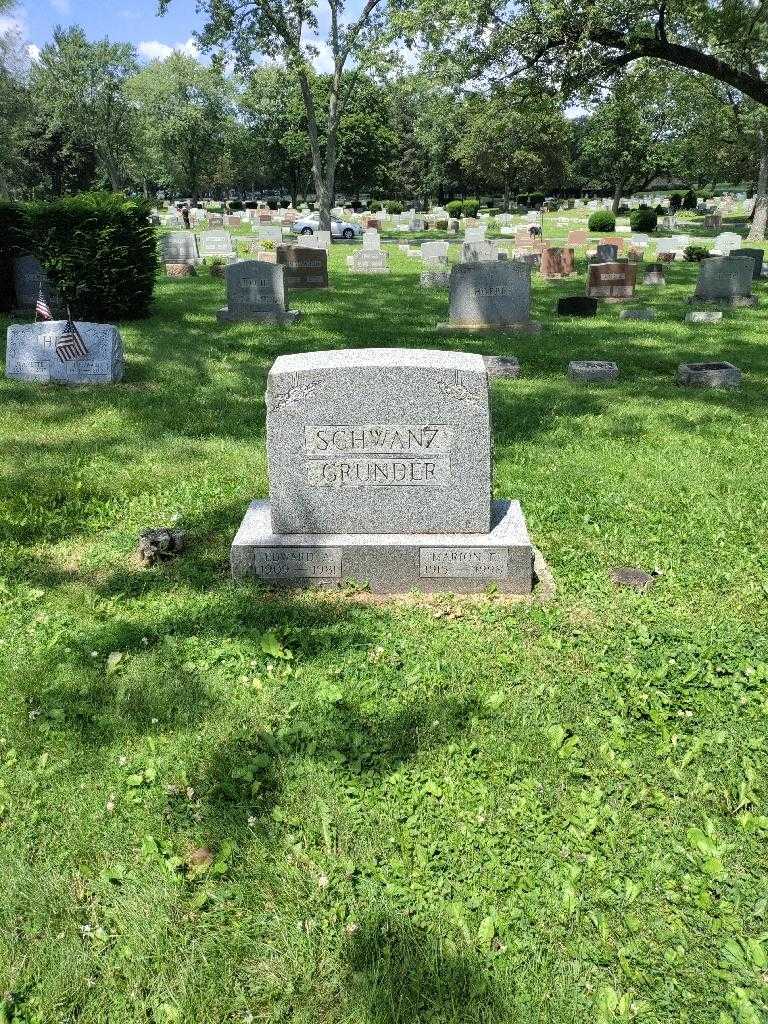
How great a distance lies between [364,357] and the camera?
458cm

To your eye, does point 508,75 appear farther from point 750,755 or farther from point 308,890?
point 308,890

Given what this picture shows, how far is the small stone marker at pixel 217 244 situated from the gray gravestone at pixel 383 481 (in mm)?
23055

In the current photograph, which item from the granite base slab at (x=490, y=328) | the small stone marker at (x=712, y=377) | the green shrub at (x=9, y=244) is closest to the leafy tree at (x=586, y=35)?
the granite base slab at (x=490, y=328)

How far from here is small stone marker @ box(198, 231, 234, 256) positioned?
2591 cm

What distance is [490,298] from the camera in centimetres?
1286

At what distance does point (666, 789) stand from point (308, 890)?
1.61m

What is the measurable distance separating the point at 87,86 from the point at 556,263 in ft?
150

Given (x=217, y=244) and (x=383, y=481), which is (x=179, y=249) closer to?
(x=217, y=244)

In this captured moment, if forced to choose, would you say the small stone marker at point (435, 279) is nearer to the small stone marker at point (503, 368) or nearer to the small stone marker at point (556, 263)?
the small stone marker at point (556, 263)

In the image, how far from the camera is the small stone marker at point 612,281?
15.4 m

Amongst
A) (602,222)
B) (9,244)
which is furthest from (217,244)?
(602,222)

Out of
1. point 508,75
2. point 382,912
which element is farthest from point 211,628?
point 508,75

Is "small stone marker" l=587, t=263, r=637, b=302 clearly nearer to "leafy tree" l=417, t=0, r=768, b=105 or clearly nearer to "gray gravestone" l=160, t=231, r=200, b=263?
"leafy tree" l=417, t=0, r=768, b=105

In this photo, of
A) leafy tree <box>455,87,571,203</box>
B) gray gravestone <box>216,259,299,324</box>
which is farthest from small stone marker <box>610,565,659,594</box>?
leafy tree <box>455,87,571,203</box>
